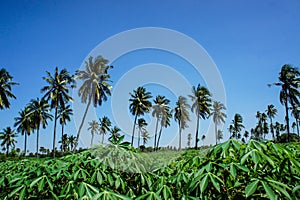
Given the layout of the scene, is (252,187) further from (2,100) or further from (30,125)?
(30,125)

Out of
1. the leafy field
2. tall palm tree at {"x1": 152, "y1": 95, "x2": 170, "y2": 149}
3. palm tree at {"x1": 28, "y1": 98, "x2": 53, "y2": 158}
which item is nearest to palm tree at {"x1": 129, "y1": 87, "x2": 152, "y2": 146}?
tall palm tree at {"x1": 152, "y1": 95, "x2": 170, "y2": 149}

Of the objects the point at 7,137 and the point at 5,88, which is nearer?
the point at 5,88

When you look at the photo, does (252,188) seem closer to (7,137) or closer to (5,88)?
(5,88)

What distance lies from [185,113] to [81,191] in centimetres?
3528

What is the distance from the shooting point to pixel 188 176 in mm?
2133

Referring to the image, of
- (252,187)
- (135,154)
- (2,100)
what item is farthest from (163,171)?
(2,100)

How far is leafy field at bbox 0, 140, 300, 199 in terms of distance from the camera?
1.69 meters

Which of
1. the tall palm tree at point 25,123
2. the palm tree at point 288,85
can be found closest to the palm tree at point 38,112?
the tall palm tree at point 25,123

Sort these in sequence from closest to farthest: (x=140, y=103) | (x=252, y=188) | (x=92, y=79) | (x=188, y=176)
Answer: (x=252, y=188) → (x=188, y=176) → (x=92, y=79) → (x=140, y=103)

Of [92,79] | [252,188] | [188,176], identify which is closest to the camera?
[252,188]

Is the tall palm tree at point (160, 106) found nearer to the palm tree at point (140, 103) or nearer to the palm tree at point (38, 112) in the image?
the palm tree at point (140, 103)

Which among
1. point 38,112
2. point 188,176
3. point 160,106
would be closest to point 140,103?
point 160,106

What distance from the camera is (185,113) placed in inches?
1443

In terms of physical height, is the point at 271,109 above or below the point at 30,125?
above
